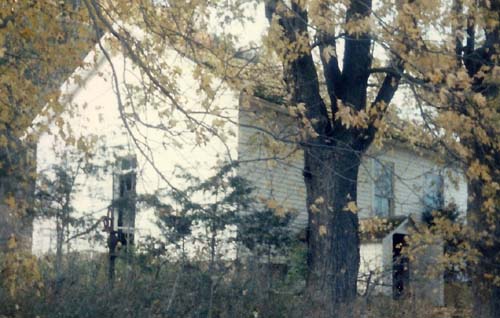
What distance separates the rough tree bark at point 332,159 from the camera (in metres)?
11.5

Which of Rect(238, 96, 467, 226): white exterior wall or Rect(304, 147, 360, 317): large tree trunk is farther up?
Rect(238, 96, 467, 226): white exterior wall

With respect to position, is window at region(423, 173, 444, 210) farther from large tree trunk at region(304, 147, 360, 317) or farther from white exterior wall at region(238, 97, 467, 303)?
large tree trunk at region(304, 147, 360, 317)

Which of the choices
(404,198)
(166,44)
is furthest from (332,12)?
(404,198)

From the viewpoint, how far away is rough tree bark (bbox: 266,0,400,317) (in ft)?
37.7

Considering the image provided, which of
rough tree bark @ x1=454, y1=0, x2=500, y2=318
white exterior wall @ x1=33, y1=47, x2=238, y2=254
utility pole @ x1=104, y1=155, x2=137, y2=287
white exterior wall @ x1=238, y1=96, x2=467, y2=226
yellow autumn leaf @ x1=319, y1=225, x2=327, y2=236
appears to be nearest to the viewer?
yellow autumn leaf @ x1=319, y1=225, x2=327, y2=236

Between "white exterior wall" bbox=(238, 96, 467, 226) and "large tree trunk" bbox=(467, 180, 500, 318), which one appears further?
"white exterior wall" bbox=(238, 96, 467, 226)

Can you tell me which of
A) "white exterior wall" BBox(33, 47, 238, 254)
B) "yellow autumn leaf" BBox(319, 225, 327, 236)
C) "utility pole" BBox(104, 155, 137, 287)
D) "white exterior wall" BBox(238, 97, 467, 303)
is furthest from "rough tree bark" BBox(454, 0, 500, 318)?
"utility pole" BBox(104, 155, 137, 287)

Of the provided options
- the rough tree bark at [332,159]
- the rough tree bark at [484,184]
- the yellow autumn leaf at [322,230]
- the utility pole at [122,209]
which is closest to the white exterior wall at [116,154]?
the utility pole at [122,209]

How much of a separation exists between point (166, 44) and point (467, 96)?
4345 mm

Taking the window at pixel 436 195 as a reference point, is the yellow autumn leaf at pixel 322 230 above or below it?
below

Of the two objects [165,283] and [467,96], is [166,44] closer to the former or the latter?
[165,283]

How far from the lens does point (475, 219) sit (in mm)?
13742

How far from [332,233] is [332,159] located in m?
1.09

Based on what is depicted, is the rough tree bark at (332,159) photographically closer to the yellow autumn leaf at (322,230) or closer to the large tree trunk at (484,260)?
the yellow autumn leaf at (322,230)
